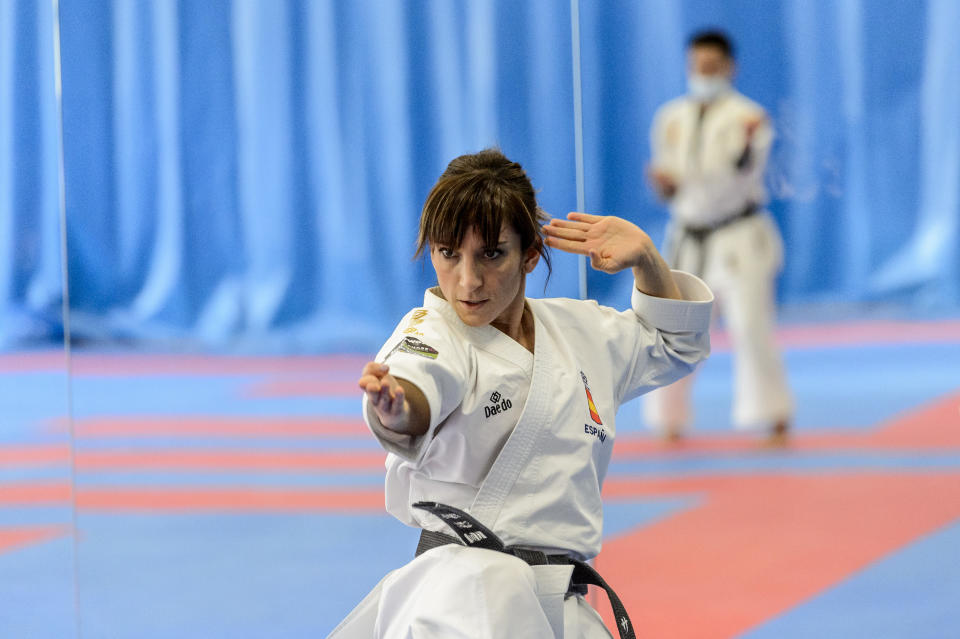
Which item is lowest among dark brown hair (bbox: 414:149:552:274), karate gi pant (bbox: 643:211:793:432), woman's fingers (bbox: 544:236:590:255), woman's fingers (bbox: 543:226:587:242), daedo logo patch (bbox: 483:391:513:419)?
karate gi pant (bbox: 643:211:793:432)

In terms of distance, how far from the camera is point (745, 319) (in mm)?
4699

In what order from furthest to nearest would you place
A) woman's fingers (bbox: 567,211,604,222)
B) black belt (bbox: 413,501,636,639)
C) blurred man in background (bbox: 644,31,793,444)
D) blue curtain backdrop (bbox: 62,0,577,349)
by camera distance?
blurred man in background (bbox: 644,31,793,444) → blue curtain backdrop (bbox: 62,0,577,349) → woman's fingers (bbox: 567,211,604,222) → black belt (bbox: 413,501,636,639)

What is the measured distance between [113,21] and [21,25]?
35 cm

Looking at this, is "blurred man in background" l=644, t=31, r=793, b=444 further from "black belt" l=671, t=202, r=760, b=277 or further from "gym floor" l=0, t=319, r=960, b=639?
"gym floor" l=0, t=319, r=960, b=639

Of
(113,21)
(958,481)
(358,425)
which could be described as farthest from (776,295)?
(113,21)

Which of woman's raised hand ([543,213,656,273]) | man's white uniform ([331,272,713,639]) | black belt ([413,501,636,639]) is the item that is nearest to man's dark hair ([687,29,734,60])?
woman's raised hand ([543,213,656,273])

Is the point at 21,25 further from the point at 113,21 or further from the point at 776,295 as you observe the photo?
the point at 776,295

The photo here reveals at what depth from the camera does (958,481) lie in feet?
14.4

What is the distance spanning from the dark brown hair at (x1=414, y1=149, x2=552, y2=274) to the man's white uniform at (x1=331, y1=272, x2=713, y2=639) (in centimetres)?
16

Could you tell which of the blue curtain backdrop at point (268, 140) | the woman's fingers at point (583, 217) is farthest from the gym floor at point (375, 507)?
the woman's fingers at point (583, 217)

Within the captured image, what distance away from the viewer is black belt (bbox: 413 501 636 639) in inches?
72.3

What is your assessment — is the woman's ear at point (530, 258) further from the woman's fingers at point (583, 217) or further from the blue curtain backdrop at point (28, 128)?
the blue curtain backdrop at point (28, 128)

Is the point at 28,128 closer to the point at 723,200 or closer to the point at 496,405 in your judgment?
the point at 496,405

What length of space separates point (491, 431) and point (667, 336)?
1.59 ft
